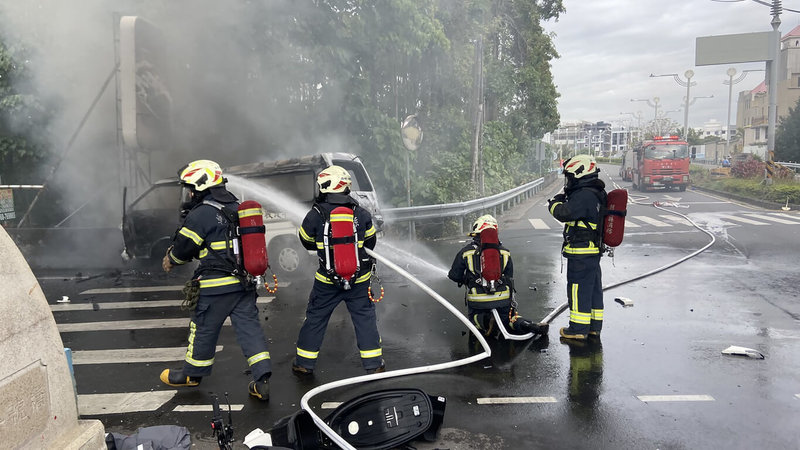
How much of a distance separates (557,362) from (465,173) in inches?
458

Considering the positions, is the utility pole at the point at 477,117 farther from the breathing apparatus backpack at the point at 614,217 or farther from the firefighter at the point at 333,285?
the firefighter at the point at 333,285

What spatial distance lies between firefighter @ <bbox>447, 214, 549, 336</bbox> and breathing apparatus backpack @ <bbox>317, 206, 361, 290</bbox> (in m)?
1.26

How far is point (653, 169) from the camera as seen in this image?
2522cm

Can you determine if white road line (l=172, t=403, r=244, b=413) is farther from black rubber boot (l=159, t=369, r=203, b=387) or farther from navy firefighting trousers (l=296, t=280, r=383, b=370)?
navy firefighting trousers (l=296, t=280, r=383, b=370)

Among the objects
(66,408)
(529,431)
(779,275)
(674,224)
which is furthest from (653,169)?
(66,408)

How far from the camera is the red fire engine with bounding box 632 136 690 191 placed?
2517 centimetres

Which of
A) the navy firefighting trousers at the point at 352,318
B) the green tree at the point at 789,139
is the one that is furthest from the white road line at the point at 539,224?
the green tree at the point at 789,139

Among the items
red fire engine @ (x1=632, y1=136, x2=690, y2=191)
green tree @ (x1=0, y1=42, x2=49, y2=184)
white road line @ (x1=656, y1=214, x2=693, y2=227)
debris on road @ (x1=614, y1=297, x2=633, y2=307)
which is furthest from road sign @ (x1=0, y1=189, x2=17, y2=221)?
red fire engine @ (x1=632, y1=136, x2=690, y2=191)

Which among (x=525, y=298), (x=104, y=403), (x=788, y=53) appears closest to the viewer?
(x=104, y=403)

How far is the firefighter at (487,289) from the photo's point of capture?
5215mm

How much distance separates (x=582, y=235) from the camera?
5.21 metres

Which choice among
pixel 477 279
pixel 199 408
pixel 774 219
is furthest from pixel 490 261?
pixel 774 219

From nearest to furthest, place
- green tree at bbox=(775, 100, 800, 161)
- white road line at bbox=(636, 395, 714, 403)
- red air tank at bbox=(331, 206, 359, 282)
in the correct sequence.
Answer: white road line at bbox=(636, 395, 714, 403), red air tank at bbox=(331, 206, 359, 282), green tree at bbox=(775, 100, 800, 161)

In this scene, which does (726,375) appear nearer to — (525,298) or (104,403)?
(525,298)
